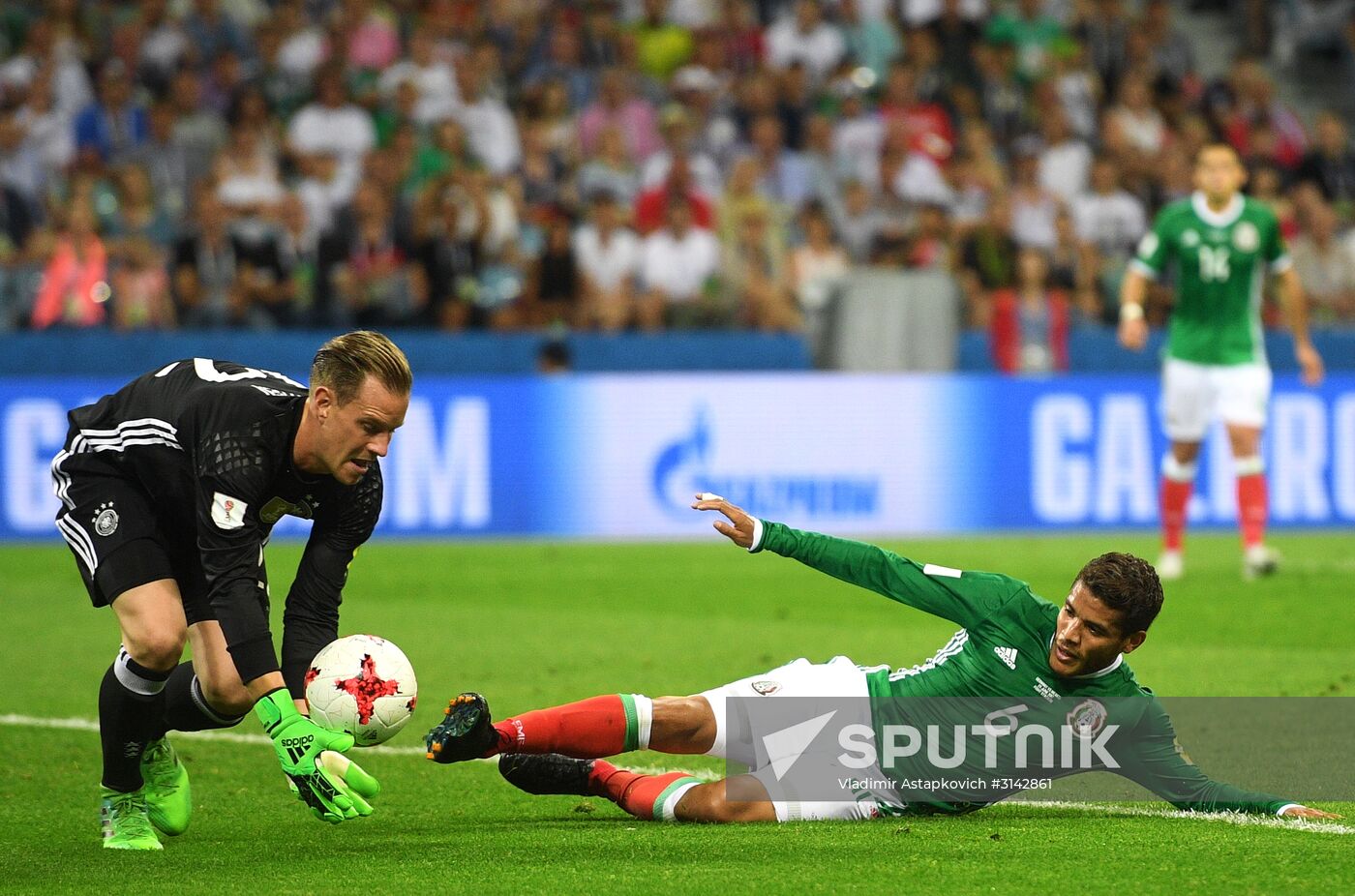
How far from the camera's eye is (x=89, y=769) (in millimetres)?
6617

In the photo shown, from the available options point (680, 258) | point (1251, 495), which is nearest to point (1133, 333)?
point (1251, 495)

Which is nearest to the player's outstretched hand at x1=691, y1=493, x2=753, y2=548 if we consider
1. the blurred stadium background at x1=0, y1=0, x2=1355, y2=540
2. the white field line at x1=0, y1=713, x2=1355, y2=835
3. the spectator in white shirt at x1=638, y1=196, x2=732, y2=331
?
the white field line at x1=0, y1=713, x2=1355, y2=835

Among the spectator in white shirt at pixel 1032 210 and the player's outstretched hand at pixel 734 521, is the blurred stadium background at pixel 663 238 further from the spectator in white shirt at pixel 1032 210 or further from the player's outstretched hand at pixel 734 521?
the player's outstretched hand at pixel 734 521

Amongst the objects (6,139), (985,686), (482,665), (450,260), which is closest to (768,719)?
(985,686)

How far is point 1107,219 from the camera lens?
18.3 meters

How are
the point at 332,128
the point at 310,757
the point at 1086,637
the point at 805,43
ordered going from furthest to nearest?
the point at 805,43 → the point at 332,128 → the point at 1086,637 → the point at 310,757

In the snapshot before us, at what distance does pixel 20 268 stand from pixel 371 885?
1151 cm

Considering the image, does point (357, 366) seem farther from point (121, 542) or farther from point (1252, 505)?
point (1252, 505)

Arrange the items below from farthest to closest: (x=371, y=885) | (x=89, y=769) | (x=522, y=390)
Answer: (x=522, y=390)
(x=89, y=769)
(x=371, y=885)

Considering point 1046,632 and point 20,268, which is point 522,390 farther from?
point 1046,632

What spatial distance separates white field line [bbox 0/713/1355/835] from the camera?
529cm

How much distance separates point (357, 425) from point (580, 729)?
1181mm

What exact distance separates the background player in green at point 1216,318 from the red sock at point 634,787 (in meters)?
6.71

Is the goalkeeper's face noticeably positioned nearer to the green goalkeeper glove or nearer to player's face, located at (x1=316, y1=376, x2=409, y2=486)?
player's face, located at (x1=316, y1=376, x2=409, y2=486)
